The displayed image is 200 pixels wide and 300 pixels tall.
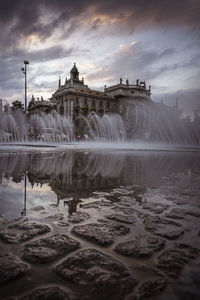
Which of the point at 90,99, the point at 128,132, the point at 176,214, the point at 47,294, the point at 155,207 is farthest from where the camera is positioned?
the point at 90,99

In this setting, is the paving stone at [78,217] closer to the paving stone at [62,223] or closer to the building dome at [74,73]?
the paving stone at [62,223]

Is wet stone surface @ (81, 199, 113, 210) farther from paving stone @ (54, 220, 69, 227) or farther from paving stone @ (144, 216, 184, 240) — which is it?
paving stone @ (144, 216, 184, 240)

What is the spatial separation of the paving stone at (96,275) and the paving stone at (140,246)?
15 centimetres

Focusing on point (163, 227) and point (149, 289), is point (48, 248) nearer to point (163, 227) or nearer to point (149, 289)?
point (149, 289)

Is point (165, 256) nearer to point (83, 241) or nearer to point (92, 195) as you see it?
point (83, 241)

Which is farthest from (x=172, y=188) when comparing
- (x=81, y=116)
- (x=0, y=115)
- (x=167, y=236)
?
(x=81, y=116)

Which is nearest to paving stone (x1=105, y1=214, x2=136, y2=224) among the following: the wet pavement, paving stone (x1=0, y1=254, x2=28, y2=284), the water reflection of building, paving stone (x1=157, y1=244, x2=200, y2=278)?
the wet pavement

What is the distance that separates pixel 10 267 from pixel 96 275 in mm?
556

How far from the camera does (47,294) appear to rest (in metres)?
1.00

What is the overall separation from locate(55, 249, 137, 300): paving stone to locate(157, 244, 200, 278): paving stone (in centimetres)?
26

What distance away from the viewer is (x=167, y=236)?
1.67 meters

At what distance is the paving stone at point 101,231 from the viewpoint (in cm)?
159

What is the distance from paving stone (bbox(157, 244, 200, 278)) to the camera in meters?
1.22

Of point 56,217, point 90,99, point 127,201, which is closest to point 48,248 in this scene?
point 56,217
